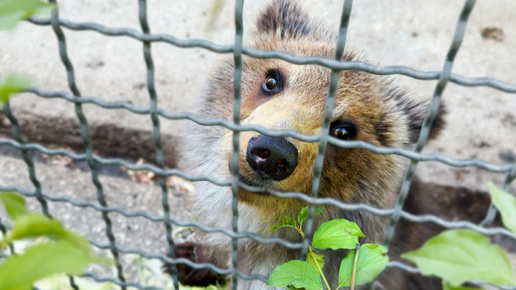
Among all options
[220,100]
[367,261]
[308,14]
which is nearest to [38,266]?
[367,261]

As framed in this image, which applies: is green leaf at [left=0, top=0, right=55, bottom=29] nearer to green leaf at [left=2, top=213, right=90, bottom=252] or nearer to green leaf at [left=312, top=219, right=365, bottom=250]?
green leaf at [left=2, top=213, right=90, bottom=252]

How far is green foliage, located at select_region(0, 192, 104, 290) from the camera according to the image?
733 mm

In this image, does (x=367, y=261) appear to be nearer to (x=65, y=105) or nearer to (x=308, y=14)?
(x=308, y=14)

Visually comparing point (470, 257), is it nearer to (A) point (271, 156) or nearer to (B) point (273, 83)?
(A) point (271, 156)

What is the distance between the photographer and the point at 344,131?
2.00 meters

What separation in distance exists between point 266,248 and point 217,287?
3.08 feet

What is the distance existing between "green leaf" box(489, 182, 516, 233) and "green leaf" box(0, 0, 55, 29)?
92cm

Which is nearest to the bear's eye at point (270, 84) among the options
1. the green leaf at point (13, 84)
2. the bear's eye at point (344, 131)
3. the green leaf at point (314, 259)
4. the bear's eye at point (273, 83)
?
the bear's eye at point (273, 83)

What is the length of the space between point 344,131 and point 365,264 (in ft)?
2.58

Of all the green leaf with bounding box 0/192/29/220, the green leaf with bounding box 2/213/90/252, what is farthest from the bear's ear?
the green leaf with bounding box 2/213/90/252

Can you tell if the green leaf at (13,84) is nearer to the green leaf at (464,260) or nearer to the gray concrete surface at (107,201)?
the green leaf at (464,260)

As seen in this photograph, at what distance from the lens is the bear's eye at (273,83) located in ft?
6.72

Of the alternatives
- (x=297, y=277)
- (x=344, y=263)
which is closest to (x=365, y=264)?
(x=344, y=263)

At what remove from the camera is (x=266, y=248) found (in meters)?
2.12
